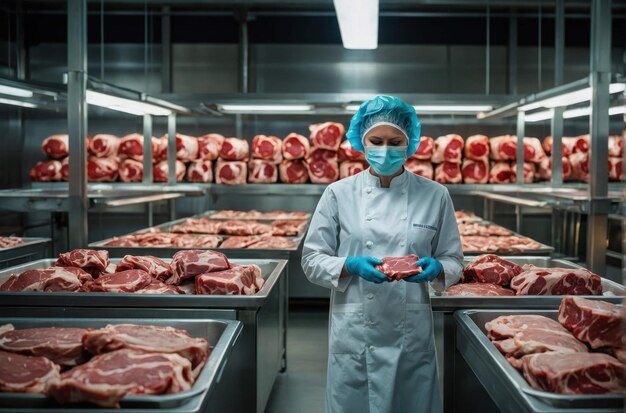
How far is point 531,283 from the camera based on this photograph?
3.14 m

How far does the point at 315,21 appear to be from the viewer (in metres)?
7.95

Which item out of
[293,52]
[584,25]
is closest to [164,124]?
[293,52]

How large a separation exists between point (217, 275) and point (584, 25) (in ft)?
20.9

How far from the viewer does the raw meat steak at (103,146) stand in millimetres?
7113

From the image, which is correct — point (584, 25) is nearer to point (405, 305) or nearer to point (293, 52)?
point (293, 52)

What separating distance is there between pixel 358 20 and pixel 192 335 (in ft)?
6.43

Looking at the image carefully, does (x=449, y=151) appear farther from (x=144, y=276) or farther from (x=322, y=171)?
(x=144, y=276)

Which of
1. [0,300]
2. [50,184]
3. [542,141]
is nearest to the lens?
[0,300]

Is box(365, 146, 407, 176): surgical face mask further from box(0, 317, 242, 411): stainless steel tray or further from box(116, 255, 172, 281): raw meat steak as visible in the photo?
box(116, 255, 172, 281): raw meat steak

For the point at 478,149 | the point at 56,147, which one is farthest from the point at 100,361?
the point at 56,147

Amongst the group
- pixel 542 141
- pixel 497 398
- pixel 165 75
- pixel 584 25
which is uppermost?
pixel 584 25

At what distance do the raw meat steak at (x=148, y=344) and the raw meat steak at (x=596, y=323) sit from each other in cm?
134

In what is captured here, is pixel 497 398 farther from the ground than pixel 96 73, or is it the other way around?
pixel 96 73

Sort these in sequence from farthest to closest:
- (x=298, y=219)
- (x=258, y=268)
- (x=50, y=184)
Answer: (x=50, y=184) → (x=298, y=219) → (x=258, y=268)
